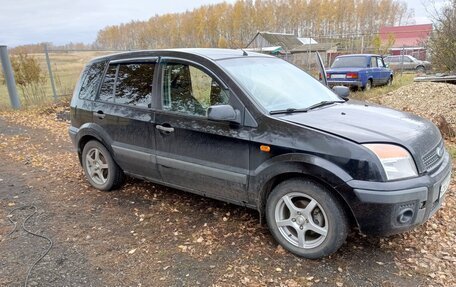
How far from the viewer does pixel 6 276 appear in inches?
119

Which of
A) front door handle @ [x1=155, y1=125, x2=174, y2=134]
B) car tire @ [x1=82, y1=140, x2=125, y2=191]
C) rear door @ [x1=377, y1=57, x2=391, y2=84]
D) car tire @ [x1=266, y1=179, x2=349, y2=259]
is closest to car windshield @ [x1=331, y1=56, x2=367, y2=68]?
rear door @ [x1=377, y1=57, x2=391, y2=84]

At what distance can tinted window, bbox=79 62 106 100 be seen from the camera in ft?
15.1

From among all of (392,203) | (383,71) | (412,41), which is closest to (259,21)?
(412,41)

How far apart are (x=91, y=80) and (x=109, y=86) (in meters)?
0.42

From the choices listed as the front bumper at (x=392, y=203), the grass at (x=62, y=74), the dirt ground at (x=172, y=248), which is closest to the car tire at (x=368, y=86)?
the grass at (x=62, y=74)

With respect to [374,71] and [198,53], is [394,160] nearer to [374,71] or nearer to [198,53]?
[198,53]

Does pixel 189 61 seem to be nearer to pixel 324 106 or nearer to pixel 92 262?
pixel 324 106

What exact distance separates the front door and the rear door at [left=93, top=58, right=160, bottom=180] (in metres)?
0.18

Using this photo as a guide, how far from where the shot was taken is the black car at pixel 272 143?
107 inches

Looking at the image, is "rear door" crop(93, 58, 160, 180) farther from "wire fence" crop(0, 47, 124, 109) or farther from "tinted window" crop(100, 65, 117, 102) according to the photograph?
"wire fence" crop(0, 47, 124, 109)

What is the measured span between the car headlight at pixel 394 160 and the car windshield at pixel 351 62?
39.7ft

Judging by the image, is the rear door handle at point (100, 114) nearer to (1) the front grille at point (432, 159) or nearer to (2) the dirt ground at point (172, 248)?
(2) the dirt ground at point (172, 248)

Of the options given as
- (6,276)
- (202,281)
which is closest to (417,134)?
(202,281)

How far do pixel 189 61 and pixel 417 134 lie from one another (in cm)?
224
